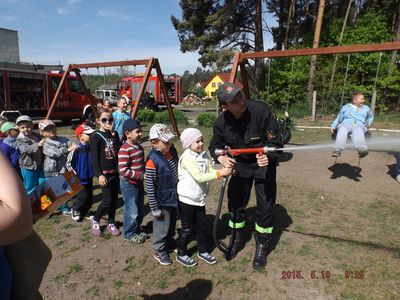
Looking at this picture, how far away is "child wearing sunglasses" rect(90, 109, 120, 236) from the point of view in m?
4.18

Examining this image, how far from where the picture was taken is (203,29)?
78.4ft

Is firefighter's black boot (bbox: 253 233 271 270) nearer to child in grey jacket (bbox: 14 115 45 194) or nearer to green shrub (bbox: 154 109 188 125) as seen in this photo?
child in grey jacket (bbox: 14 115 45 194)

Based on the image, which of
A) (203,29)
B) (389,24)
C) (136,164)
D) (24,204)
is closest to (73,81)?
(203,29)

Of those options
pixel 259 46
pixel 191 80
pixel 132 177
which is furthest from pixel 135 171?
pixel 191 80

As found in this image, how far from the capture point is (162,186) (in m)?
3.50

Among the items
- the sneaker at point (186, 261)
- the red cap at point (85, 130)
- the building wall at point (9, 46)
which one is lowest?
the sneaker at point (186, 261)

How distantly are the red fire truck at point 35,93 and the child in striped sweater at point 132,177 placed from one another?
41.4 feet

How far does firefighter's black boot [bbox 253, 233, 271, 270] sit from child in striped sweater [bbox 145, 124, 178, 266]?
0.95 metres

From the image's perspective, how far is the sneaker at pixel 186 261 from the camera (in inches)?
140

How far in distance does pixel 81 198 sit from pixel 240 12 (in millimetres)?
21664

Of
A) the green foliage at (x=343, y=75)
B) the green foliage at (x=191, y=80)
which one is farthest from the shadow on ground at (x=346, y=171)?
the green foliage at (x=191, y=80)

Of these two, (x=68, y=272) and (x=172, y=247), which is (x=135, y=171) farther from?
(x=68, y=272)

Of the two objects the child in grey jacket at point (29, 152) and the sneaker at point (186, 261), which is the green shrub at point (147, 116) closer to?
the child in grey jacket at point (29, 152)

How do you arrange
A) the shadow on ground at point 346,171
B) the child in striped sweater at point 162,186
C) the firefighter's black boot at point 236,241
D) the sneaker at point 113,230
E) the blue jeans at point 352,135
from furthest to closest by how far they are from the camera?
1. the shadow on ground at point 346,171
2. the blue jeans at point 352,135
3. the sneaker at point 113,230
4. the firefighter's black boot at point 236,241
5. the child in striped sweater at point 162,186
